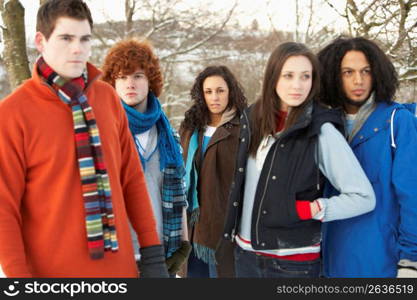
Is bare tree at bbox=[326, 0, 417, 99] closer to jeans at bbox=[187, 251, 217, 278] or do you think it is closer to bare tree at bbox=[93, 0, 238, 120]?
jeans at bbox=[187, 251, 217, 278]

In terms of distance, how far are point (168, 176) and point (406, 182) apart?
121cm

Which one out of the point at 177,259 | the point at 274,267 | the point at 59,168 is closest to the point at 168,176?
the point at 177,259

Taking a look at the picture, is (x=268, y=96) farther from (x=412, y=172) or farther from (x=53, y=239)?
(x=53, y=239)

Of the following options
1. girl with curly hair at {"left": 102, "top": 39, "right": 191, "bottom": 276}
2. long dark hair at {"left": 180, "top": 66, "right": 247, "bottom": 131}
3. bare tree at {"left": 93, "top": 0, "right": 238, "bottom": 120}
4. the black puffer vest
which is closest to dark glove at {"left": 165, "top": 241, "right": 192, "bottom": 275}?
girl with curly hair at {"left": 102, "top": 39, "right": 191, "bottom": 276}

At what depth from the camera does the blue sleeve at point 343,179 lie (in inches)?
72.1

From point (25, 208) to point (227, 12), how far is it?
44.5 ft

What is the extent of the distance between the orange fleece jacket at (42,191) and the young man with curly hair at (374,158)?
1162 mm

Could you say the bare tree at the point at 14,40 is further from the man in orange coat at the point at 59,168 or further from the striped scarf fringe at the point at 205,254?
the man in orange coat at the point at 59,168

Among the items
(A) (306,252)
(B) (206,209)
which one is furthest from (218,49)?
(A) (306,252)

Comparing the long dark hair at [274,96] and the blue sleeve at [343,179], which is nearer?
the blue sleeve at [343,179]

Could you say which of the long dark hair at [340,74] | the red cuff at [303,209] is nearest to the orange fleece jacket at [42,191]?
the red cuff at [303,209]

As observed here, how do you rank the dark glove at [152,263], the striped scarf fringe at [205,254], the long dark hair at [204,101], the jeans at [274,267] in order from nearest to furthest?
the dark glove at [152,263], the jeans at [274,267], the striped scarf fringe at [205,254], the long dark hair at [204,101]

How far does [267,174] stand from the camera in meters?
1.97

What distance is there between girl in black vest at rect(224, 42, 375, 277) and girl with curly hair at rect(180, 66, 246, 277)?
74cm
